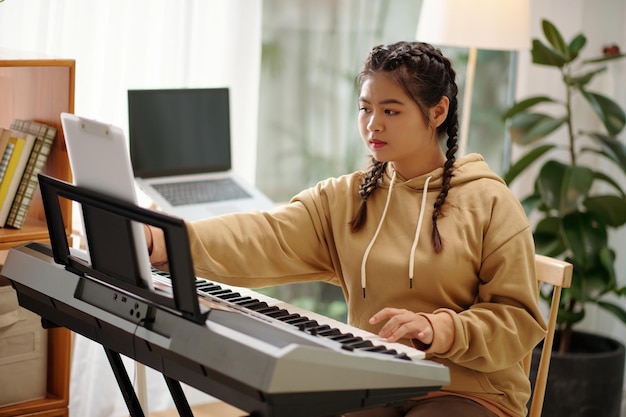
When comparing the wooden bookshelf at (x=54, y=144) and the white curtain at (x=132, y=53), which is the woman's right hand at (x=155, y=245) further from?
the white curtain at (x=132, y=53)

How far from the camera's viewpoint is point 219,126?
2836 mm

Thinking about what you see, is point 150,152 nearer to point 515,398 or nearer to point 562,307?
point 515,398

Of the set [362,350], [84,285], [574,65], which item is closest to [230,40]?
[574,65]

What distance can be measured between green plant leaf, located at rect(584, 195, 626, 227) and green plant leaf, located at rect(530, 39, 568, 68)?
1.54 ft

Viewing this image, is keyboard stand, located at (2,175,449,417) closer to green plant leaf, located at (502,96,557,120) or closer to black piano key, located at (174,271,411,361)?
black piano key, located at (174,271,411,361)

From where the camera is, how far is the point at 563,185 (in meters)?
3.14

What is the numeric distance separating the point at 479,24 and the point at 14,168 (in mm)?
1540

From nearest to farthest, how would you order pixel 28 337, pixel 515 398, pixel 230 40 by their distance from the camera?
pixel 515 398 → pixel 28 337 → pixel 230 40

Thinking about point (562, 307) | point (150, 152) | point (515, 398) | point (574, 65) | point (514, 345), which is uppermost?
point (574, 65)

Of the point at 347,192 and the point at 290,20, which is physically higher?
the point at 290,20

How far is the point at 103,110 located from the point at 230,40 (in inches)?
19.5

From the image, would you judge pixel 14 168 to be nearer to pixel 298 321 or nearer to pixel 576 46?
pixel 298 321

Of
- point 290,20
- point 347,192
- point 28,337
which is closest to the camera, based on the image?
point 347,192

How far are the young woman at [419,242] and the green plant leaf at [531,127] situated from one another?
4.41 feet
